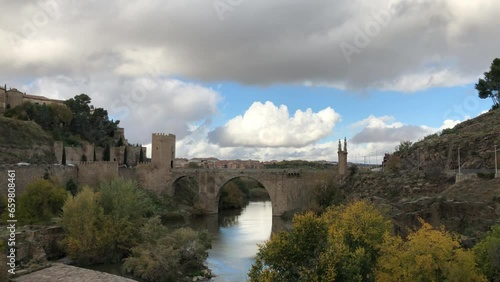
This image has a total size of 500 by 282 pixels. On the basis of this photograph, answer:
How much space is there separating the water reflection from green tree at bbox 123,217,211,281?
5.23ft

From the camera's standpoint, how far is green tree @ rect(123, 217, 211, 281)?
2366 cm

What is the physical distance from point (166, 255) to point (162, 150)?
34.2 meters

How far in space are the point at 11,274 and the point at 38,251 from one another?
12.5 ft

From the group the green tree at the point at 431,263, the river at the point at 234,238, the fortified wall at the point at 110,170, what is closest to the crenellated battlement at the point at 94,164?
the fortified wall at the point at 110,170

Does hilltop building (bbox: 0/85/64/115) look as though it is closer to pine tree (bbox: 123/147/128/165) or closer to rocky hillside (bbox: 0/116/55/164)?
rocky hillside (bbox: 0/116/55/164)

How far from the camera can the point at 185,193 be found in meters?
59.4

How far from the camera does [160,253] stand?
2427 centimetres

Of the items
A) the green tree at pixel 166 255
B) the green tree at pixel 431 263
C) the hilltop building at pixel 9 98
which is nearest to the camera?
the green tree at pixel 431 263

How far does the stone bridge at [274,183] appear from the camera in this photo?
49281mm

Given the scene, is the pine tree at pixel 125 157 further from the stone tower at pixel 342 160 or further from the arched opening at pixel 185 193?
the stone tower at pixel 342 160

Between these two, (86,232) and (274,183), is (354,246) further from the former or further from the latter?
(274,183)

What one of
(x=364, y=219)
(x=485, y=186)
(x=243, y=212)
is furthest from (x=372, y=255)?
(x=243, y=212)

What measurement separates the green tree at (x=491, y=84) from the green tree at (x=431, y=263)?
41024mm

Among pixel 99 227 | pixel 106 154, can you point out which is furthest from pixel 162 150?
pixel 99 227
